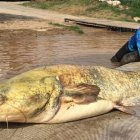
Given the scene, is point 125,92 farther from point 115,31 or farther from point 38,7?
point 38,7

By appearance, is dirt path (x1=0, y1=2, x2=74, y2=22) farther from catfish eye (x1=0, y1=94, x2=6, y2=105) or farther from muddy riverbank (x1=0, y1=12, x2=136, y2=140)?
catfish eye (x1=0, y1=94, x2=6, y2=105)

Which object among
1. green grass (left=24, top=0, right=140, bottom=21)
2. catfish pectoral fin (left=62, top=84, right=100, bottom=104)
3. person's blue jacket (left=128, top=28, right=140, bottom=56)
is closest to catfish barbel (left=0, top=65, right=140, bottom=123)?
catfish pectoral fin (left=62, top=84, right=100, bottom=104)

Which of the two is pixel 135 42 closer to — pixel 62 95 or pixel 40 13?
pixel 62 95

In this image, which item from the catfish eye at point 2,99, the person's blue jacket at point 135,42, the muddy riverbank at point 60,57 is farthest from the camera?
the person's blue jacket at point 135,42

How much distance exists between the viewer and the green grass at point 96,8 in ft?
76.4

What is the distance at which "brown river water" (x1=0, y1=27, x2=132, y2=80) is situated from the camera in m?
9.77

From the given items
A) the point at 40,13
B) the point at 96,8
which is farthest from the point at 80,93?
the point at 96,8

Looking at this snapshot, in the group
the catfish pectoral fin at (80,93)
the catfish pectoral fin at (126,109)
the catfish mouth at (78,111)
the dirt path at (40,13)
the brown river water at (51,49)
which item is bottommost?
the dirt path at (40,13)

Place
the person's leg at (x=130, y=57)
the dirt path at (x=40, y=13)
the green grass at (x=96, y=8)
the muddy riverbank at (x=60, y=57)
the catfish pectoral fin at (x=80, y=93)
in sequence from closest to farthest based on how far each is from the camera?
1. the muddy riverbank at (x=60, y=57)
2. the catfish pectoral fin at (x=80, y=93)
3. the person's leg at (x=130, y=57)
4. the dirt path at (x=40, y=13)
5. the green grass at (x=96, y=8)

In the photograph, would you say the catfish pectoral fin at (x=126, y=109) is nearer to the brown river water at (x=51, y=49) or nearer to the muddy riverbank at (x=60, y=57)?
the muddy riverbank at (x=60, y=57)

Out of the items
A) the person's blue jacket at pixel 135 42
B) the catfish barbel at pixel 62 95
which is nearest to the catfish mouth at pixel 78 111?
the catfish barbel at pixel 62 95

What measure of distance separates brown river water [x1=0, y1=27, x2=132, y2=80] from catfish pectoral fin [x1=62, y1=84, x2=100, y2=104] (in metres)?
3.50

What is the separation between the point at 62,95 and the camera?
4.75 m

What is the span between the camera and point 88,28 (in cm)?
1847
